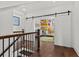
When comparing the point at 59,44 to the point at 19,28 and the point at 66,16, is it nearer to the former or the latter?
the point at 66,16

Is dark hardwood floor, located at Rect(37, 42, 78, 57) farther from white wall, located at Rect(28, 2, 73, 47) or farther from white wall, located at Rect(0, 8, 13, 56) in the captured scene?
white wall, located at Rect(0, 8, 13, 56)

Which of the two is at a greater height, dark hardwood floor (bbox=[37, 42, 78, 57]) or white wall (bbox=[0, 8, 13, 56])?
white wall (bbox=[0, 8, 13, 56])

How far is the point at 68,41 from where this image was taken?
6.39 m

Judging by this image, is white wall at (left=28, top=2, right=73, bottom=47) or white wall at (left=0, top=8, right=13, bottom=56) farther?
white wall at (left=28, top=2, right=73, bottom=47)

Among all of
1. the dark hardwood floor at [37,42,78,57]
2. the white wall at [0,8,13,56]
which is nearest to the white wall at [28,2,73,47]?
the dark hardwood floor at [37,42,78,57]

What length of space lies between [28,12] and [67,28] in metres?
3.58

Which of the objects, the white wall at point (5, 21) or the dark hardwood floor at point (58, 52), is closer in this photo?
the dark hardwood floor at point (58, 52)

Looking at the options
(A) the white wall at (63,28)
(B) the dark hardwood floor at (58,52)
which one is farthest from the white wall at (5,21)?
(A) the white wall at (63,28)

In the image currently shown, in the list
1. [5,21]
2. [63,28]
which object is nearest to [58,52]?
[63,28]

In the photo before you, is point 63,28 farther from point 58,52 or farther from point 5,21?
point 5,21

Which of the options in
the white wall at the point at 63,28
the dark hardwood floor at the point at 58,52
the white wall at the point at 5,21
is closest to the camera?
the dark hardwood floor at the point at 58,52

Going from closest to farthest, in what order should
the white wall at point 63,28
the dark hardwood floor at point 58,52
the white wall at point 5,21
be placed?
the dark hardwood floor at point 58,52, the white wall at point 5,21, the white wall at point 63,28

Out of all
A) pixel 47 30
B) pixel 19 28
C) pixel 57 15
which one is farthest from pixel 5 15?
pixel 47 30

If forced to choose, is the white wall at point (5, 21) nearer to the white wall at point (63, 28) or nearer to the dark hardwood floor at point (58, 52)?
the dark hardwood floor at point (58, 52)
